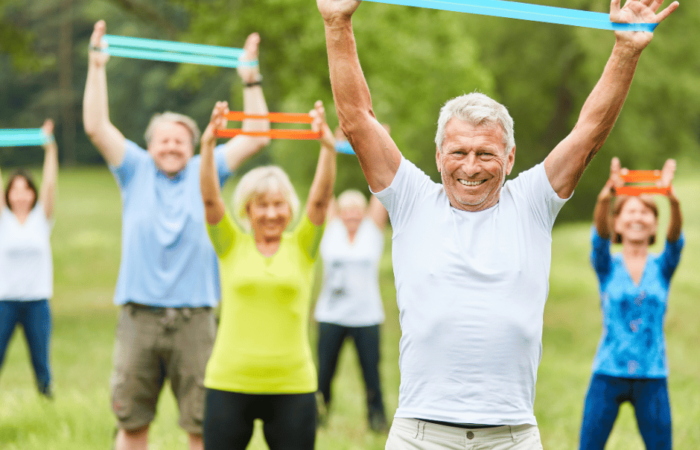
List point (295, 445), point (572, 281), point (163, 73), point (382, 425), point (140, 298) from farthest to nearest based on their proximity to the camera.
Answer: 1. point (163, 73)
2. point (572, 281)
3. point (382, 425)
4. point (140, 298)
5. point (295, 445)

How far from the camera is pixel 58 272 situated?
21.4 meters

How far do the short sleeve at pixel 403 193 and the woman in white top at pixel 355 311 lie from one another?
4488 mm

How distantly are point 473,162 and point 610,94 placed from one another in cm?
49

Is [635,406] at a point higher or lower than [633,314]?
lower

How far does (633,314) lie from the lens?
191 inches

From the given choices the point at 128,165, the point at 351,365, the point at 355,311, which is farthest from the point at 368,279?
the point at 351,365

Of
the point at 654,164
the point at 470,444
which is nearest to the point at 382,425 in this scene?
the point at 470,444

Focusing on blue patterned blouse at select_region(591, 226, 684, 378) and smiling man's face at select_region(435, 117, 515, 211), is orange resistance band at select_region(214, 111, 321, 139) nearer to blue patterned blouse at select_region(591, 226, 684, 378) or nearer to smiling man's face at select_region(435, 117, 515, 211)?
smiling man's face at select_region(435, 117, 515, 211)

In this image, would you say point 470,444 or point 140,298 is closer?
point 470,444

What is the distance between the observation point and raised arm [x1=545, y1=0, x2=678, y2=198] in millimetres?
2516

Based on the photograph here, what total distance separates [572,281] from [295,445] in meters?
Result: 13.7

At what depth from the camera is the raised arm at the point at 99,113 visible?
4516 mm

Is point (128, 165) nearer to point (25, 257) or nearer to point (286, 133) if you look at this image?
point (286, 133)

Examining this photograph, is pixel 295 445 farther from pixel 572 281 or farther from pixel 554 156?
pixel 572 281
